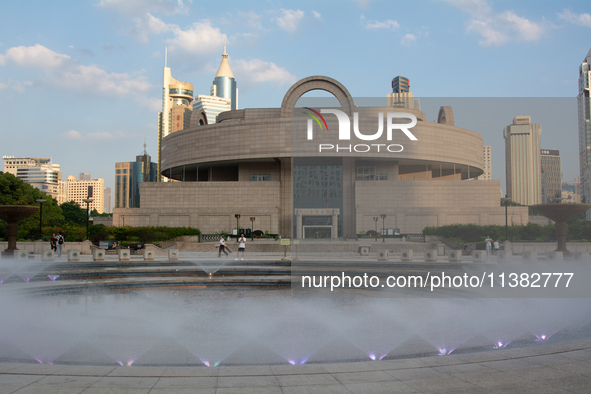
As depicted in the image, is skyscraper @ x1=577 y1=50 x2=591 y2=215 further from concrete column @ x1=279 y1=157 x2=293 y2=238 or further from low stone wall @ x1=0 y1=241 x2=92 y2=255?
concrete column @ x1=279 y1=157 x2=293 y2=238

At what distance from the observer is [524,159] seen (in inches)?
625

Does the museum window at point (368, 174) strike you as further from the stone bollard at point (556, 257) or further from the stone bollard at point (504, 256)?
the stone bollard at point (556, 257)


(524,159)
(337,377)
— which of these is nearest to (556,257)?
(524,159)

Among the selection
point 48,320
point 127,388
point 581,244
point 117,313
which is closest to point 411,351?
point 127,388

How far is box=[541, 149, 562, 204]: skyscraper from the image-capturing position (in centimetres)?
1390

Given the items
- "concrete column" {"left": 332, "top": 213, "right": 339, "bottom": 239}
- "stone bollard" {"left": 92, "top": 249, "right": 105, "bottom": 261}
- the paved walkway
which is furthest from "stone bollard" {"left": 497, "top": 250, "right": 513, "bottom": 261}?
"concrete column" {"left": 332, "top": 213, "right": 339, "bottom": 239}

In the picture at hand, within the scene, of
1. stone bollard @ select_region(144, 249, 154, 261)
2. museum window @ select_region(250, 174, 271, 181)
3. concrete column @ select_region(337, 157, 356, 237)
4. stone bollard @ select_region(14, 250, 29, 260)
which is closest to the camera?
stone bollard @ select_region(144, 249, 154, 261)

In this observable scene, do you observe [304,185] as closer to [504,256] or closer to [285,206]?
[285,206]

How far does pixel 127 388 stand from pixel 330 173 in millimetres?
49227

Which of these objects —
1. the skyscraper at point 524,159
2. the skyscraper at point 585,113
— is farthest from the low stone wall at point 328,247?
the skyscraper at point 524,159

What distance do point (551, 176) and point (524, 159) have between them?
42.1 inches

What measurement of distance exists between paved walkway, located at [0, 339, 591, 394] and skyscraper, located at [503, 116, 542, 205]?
8603 mm

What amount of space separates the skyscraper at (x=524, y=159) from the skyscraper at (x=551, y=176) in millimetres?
177

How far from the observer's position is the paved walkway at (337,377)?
226 inches
